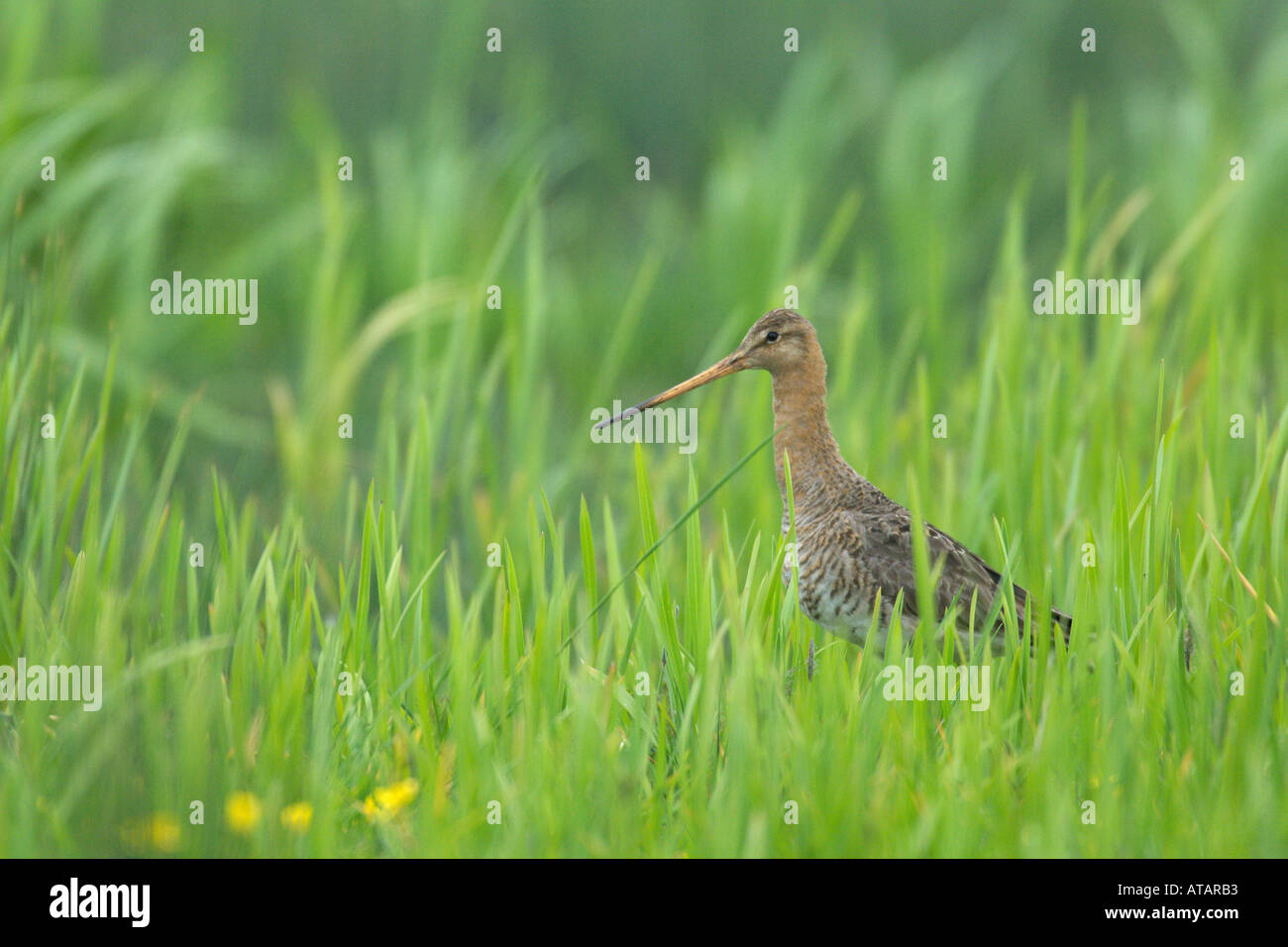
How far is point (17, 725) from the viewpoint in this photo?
3941mm

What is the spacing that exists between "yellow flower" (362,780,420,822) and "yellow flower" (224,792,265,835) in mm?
283

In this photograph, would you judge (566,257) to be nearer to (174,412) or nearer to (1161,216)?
(174,412)

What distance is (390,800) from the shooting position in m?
3.60

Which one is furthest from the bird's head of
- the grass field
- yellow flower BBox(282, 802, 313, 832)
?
yellow flower BBox(282, 802, 313, 832)

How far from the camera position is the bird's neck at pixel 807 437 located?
475 centimetres

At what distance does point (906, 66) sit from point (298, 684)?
7647mm

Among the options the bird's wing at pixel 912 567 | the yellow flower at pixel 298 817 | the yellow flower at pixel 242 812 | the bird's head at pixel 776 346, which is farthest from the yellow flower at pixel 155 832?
the bird's wing at pixel 912 567

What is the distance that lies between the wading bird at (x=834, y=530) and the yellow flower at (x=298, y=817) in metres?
1.57

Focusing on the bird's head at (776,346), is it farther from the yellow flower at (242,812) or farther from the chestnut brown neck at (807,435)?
the yellow flower at (242,812)

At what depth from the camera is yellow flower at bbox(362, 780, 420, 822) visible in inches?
140

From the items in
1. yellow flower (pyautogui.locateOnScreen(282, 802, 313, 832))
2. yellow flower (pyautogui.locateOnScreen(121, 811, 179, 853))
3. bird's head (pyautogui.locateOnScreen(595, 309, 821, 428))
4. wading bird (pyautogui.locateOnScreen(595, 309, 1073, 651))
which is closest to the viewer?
yellow flower (pyautogui.locateOnScreen(121, 811, 179, 853))

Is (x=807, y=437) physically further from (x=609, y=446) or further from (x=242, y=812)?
(x=609, y=446)

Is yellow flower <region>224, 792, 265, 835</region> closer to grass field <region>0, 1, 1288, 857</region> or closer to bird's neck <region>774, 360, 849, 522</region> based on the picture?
grass field <region>0, 1, 1288, 857</region>

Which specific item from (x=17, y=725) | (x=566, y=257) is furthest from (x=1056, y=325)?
(x=566, y=257)
